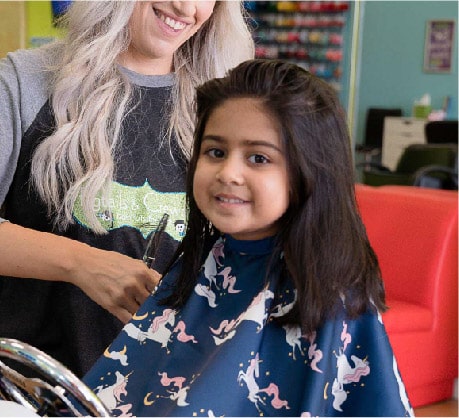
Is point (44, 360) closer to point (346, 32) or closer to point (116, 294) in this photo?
point (116, 294)

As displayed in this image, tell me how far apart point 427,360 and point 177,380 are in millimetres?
3029

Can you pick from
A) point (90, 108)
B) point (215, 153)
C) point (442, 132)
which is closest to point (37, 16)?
point (90, 108)

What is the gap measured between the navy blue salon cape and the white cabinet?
8469 millimetres

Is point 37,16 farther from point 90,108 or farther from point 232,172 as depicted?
point 232,172

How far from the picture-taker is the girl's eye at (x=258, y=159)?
104 cm

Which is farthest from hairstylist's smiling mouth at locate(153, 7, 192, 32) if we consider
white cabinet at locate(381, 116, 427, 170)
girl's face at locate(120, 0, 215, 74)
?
white cabinet at locate(381, 116, 427, 170)

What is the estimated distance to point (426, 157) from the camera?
686 centimetres

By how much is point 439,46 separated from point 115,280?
880 centimetres

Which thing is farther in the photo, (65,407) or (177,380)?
(177,380)

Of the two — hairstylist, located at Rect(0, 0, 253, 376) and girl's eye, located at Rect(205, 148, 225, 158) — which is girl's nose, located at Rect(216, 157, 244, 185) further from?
hairstylist, located at Rect(0, 0, 253, 376)

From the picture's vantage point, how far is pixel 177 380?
112 cm

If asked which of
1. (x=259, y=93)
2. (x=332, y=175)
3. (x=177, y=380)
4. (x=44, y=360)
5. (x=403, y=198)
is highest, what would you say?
(x=259, y=93)

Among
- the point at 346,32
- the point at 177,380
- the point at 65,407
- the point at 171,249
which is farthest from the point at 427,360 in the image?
the point at 346,32

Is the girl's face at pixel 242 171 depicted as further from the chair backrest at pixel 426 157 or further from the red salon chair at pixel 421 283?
the chair backrest at pixel 426 157
